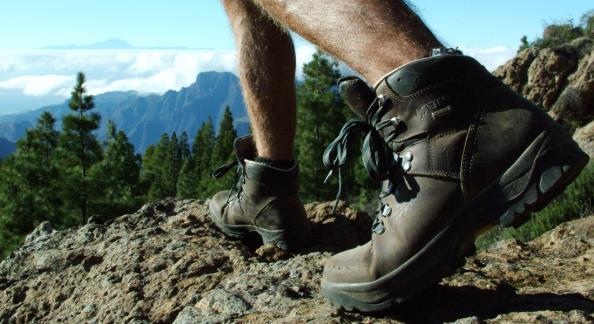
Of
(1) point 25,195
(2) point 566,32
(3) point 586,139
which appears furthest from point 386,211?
(1) point 25,195

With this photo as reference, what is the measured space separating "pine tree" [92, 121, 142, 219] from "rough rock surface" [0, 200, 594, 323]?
79.1ft

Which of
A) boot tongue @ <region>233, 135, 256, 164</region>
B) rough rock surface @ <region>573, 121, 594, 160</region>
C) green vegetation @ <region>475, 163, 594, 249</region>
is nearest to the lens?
boot tongue @ <region>233, 135, 256, 164</region>

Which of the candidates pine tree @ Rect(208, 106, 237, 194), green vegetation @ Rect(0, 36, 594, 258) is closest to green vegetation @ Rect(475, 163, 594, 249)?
green vegetation @ Rect(0, 36, 594, 258)

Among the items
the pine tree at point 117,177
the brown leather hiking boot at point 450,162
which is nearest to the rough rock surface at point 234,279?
the brown leather hiking boot at point 450,162

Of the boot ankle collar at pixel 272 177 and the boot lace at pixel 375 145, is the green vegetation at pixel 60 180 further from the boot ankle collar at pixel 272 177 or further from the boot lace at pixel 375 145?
the boot lace at pixel 375 145

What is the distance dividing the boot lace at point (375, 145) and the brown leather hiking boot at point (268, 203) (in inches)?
38.6

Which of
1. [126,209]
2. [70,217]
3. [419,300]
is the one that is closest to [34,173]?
[70,217]

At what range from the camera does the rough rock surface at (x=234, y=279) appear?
5.65 feet

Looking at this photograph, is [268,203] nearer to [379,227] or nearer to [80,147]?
[379,227]

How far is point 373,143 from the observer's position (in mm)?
1723

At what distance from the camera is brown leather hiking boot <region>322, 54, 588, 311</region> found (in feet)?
5.11

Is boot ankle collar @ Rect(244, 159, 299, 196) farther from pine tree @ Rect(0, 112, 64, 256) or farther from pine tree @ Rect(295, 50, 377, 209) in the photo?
pine tree @ Rect(0, 112, 64, 256)

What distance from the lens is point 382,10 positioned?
161cm

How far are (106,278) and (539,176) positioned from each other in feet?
6.08
